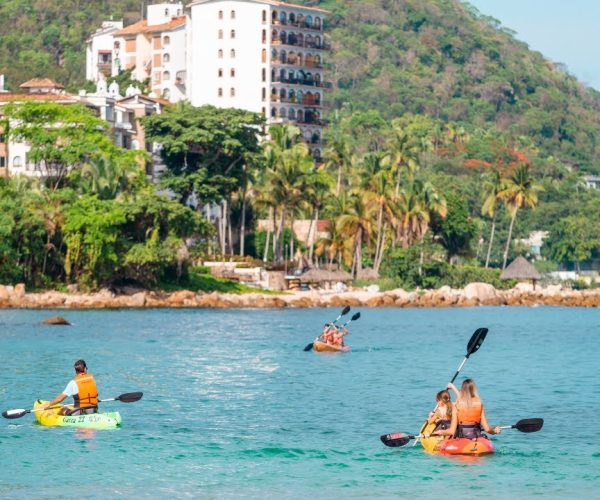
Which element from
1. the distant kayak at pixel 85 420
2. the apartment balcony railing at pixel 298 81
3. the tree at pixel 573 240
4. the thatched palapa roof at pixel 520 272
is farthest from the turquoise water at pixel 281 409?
the apartment balcony railing at pixel 298 81

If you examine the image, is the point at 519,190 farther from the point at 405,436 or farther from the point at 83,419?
the point at 405,436

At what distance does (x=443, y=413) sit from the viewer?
33594mm

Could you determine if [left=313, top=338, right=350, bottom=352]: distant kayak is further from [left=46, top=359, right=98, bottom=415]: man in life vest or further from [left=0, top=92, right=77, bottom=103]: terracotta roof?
[left=0, top=92, right=77, bottom=103]: terracotta roof

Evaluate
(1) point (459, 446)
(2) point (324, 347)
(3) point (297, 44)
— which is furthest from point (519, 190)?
(1) point (459, 446)

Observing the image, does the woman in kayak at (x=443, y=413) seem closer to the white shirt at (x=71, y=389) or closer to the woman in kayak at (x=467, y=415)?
the woman in kayak at (x=467, y=415)

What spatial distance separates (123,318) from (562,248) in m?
88.2

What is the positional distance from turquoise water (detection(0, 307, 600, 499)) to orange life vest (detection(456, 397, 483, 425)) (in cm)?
109

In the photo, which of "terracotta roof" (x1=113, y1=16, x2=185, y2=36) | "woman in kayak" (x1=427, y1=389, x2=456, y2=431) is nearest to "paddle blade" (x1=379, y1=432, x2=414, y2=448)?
"woman in kayak" (x1=427, y1=389, x2=456, y2=431)

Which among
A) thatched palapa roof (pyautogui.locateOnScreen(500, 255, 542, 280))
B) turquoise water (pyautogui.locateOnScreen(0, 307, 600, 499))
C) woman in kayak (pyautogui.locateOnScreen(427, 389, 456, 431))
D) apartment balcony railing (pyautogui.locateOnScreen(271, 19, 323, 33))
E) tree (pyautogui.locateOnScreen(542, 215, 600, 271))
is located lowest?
turquoise water (pyautogui.locateOnScreen(0, 307, 600, 499))

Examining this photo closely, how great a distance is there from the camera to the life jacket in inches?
1447

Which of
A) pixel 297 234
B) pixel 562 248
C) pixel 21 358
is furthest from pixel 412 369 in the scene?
pixel 562 248

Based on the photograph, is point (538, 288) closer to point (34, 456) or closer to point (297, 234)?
point (297, 234)

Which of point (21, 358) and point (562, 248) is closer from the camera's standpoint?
point (21, 358)

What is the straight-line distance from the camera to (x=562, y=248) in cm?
16438
